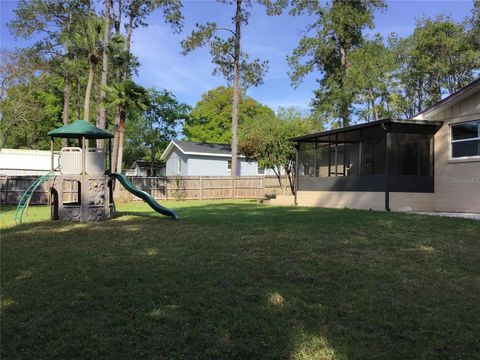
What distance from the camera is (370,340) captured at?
3.54 metres

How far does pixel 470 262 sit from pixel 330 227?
352 centimetres

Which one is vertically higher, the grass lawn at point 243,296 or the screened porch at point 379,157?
the screened porch at point 379,157

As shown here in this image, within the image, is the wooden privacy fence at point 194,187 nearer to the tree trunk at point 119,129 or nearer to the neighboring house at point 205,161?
the tree trunk at point 119,129

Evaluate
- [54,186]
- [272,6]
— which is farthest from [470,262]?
[272,6]

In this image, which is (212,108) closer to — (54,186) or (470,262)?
(54,186)

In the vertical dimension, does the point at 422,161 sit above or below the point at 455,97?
below

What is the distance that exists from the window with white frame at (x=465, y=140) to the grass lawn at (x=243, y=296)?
19.5ft

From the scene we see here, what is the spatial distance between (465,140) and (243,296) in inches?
449

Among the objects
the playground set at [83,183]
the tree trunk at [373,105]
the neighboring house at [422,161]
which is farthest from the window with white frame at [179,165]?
the playground set at [83,183]

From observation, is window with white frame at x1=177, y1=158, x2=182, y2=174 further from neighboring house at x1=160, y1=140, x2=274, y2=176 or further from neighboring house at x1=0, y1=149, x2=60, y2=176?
neighboring house at x1=0, y1=149, x2=60, y2=176

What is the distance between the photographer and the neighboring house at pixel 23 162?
3203cm

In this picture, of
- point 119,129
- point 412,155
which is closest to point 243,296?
point 412,155

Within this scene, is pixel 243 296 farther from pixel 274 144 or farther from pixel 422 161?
pixel 274 144

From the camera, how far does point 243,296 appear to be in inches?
181
